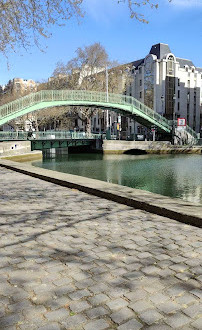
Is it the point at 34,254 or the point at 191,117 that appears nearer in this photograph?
the point at 34,254

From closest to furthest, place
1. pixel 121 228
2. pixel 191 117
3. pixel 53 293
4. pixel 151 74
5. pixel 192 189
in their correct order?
pixel 53 293 < pixel 121 228 < pixel 192 189 < pixel 151 74 < pixel 191 117

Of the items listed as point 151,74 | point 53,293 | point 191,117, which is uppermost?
point 151,74

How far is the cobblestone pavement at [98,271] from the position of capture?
245cm

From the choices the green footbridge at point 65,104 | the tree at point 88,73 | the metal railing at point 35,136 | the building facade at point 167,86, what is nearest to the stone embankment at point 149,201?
the green footbridge at point 65,104

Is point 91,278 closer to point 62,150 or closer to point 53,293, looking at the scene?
point 53,293

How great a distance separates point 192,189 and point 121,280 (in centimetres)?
1129

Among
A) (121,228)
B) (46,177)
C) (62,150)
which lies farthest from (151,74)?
(121,228)

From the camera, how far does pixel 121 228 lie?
479 cm

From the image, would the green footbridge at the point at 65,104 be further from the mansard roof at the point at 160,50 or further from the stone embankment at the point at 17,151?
the mansard roof at the point at 160,50

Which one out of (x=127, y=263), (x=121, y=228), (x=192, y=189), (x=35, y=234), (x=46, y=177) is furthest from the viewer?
(x=192, y=189)

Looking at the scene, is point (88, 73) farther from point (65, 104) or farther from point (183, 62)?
point (183, 62)

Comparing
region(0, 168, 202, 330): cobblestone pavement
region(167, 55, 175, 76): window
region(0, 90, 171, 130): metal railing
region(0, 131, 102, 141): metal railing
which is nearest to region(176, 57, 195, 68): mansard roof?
region(167, 55, 175, 76): window

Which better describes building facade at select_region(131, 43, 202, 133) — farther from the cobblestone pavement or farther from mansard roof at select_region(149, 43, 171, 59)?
the cobblestone pavement

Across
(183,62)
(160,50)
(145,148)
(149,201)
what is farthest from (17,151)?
(183,62)
